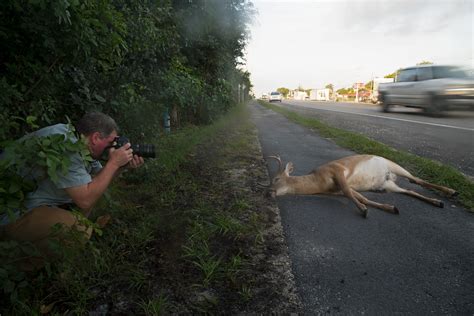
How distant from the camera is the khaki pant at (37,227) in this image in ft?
7.28

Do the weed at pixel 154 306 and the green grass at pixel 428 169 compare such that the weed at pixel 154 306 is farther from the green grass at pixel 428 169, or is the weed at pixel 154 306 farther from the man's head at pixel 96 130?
the green grass at pixel 428 169

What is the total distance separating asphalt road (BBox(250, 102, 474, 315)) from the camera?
2043mm

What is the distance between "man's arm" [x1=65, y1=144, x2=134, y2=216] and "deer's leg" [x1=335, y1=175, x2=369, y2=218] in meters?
2.40

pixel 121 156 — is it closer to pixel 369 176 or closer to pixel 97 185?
pixel 97 185

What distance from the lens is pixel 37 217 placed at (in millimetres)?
2322

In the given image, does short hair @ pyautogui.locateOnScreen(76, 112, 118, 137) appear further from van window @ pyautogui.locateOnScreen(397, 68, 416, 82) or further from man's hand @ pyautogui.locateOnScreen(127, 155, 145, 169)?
van window @ pyautogui.locateOnScreen(397, 68, 416, 82)

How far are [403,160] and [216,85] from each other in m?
6.73

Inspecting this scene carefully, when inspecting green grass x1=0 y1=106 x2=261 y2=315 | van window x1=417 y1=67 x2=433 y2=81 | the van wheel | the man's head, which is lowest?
green grass x1=0 y1=106 x2=261 y2=315

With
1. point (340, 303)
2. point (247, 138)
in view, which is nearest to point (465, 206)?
point (340, 303)

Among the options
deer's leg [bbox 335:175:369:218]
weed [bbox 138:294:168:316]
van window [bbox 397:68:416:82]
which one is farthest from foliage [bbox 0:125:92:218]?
van window [bbox 397:68:416:82]

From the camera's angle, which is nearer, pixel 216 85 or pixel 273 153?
pixel 273 153

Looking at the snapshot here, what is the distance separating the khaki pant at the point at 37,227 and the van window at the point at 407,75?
15.0m

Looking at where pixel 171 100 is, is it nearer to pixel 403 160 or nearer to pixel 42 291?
pixel 42 291

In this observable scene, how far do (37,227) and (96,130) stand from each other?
81 centimetres
